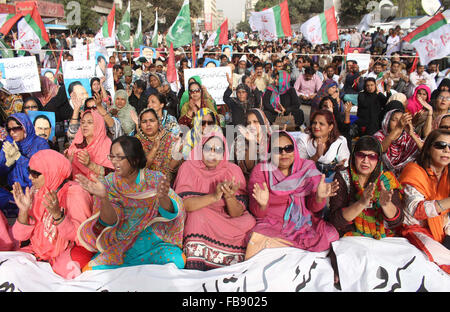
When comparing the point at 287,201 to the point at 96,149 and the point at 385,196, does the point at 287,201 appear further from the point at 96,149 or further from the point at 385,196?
the point at 96,149

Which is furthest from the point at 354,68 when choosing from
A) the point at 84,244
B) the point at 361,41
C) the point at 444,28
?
the point at 361,41

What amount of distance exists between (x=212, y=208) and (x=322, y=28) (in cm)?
624

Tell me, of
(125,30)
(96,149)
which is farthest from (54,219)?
(125,30)

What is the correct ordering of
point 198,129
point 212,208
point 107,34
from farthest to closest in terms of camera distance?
1. point 107,34
2. point 198,129
3. point 212,208

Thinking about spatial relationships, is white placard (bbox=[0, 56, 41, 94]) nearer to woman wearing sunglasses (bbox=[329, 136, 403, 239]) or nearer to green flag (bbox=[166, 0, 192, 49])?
green flag (bbox=[166, 0, 192, 49])

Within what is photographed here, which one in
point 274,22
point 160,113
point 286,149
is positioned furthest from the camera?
point 274,22

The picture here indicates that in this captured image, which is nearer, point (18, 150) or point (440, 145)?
point (440, 145)

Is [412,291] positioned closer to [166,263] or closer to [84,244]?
[166,263]

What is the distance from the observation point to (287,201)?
257cm

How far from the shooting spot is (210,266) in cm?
240

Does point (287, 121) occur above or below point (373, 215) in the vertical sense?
above

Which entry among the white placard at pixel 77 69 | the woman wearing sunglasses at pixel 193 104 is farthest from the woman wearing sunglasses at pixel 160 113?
the white placard at pixel 77 69

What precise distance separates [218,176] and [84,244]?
1.09 m

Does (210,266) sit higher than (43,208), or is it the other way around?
(43,208)
